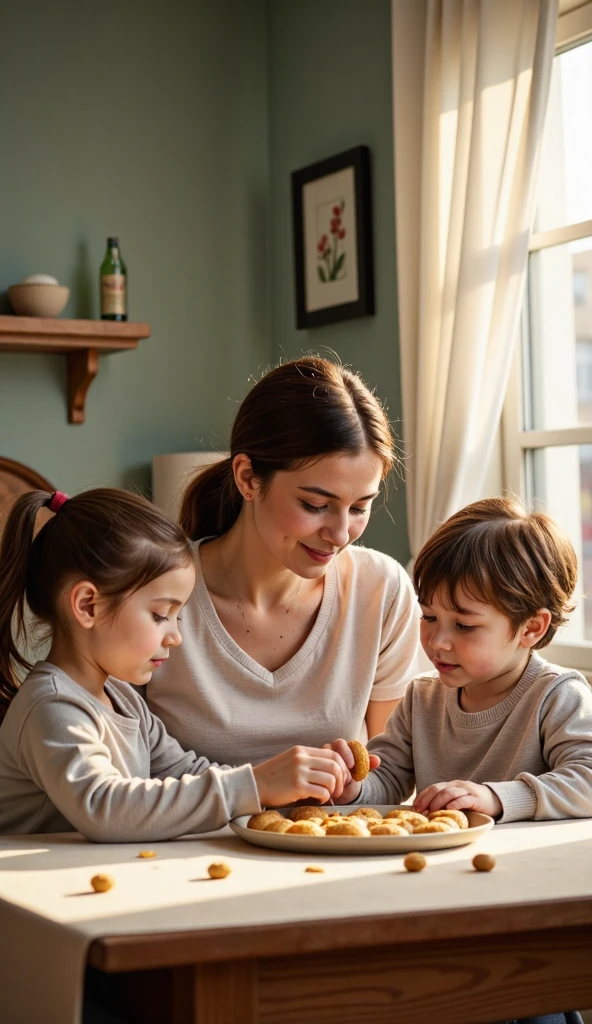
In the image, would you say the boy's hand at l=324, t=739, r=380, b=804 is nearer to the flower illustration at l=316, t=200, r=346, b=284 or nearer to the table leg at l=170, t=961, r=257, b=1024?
the table leg at l=170, t=961, r=257, b=1024

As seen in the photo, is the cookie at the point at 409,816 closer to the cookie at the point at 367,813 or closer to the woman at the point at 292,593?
the cookie at the point at 367,813

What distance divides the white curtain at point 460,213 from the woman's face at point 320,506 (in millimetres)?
1227

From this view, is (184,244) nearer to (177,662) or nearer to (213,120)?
(213,120)

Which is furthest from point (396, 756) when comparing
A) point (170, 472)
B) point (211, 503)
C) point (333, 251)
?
point (333, 251)

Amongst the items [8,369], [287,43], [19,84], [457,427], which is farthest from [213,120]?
[457,427]

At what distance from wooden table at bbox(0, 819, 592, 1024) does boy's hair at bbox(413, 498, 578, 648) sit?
551 millimetres

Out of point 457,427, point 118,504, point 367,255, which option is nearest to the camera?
point 118,504

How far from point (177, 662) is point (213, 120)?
8.79 feet

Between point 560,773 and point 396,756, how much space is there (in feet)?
1.14

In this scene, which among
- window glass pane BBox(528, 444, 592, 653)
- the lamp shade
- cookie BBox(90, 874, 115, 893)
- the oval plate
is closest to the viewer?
cookie BBox(90, 874, 115, 893)

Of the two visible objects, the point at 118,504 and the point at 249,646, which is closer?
the point at 118,504

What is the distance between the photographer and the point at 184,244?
4.01m

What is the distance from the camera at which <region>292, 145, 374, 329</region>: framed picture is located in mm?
3586

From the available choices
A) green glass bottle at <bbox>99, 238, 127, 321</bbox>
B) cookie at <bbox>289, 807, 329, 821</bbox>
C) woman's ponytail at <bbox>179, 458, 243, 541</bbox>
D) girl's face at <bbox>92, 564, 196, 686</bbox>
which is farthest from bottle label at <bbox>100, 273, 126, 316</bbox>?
cookie at <bbox>289, 807, 329, 821</bbox>
